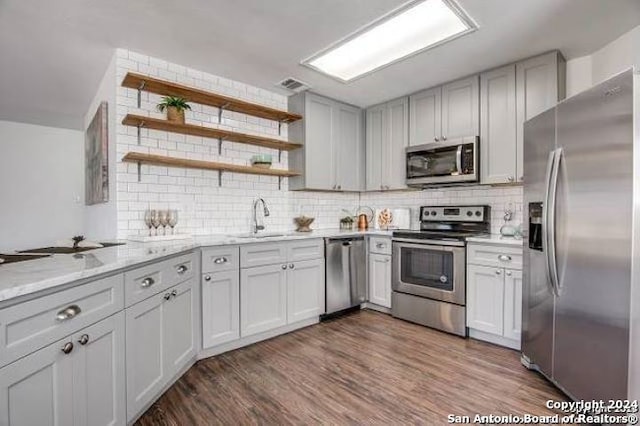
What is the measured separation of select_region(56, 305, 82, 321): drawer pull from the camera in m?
1.19

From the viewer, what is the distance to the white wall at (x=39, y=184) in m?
4.60

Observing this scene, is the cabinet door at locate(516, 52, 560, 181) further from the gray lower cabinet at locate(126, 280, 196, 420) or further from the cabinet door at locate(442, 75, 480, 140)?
the gray lower cabinet at locate(126, 280, 196, 420)

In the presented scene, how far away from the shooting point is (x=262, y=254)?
278cm

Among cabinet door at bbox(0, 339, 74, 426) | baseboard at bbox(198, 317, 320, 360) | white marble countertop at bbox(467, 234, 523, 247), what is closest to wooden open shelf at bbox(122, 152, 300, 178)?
baseboard at bbox(198, 317, 320, 360)

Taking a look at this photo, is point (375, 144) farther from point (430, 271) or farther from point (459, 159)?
point (430, 271)

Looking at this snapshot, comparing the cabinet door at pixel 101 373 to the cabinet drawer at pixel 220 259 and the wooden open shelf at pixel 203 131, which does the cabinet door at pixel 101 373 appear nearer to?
the cabinet drawer at pixel 220 259

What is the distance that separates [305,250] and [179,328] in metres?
1.35

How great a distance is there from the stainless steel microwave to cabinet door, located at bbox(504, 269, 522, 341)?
986 mm

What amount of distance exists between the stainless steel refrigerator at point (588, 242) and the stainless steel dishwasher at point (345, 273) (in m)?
1.72

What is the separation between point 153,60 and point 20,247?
13.3 ft

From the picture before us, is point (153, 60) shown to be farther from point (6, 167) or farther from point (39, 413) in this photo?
point (6, 167)

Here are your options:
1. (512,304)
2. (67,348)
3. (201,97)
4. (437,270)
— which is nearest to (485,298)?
(512,304)

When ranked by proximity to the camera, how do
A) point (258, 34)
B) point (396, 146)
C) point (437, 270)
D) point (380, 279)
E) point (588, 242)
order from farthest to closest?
point (396, 146), point (380, 279), point (437, 270), point (258, 34), point (588, 242)

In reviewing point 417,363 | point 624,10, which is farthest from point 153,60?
point 624,10
